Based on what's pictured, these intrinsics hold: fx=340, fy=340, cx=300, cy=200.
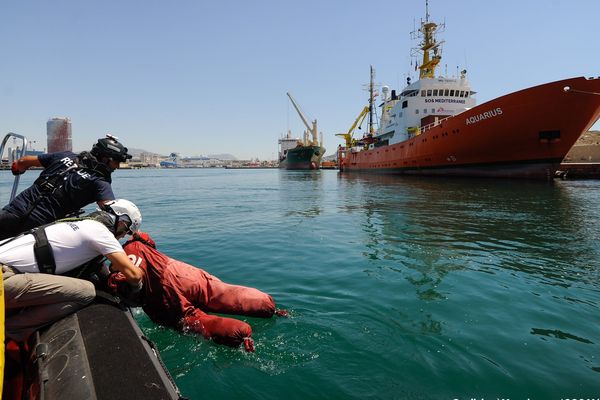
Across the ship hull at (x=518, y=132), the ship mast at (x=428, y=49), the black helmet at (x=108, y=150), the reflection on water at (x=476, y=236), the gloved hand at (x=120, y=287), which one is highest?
the ship mast at (x=428, y=49)

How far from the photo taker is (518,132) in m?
19.7

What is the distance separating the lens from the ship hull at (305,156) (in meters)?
74.8

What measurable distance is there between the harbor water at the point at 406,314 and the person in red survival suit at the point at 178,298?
16 centimetres

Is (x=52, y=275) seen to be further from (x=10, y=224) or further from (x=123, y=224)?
(x=10, y=224)

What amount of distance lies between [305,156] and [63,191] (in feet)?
241

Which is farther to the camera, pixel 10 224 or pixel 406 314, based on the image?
pixel 406 314

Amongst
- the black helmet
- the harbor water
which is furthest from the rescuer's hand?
the black helmet

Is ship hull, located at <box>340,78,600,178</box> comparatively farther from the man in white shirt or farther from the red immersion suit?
the man in white shirt

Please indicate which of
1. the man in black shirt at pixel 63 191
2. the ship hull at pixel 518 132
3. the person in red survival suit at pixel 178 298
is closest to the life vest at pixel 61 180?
the man in black shirt at pixel 63 191

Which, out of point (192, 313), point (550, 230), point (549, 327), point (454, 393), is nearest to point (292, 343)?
point (192, 313)

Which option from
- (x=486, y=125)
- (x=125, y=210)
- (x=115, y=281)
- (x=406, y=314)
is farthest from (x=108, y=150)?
(x=486, y=125)

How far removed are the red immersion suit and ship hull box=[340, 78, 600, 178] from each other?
21370 millimetres

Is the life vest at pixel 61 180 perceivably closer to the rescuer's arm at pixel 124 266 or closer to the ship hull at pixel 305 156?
the rescuer's arm at pixel 124 266

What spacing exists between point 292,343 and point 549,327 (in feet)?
9.30
